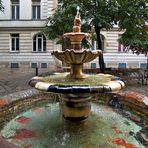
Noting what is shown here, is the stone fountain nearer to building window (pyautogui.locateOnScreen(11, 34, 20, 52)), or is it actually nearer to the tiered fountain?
the tiered fountain

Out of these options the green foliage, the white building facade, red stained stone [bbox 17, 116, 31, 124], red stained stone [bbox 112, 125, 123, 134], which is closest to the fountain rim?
red stained stone [bbox 112, 125, 123, 134]

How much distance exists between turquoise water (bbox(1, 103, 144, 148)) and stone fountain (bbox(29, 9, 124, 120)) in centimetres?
35

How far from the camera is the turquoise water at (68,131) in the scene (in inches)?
236

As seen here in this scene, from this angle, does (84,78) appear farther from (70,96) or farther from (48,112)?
(48,112)

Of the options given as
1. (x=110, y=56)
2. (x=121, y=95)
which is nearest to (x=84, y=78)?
(x=121, y=95)

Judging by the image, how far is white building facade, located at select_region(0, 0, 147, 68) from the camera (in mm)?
32875

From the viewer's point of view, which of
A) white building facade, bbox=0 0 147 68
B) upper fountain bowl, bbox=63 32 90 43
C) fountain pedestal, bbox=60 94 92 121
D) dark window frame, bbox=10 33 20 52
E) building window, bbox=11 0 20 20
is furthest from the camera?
building window, bbox=11 0 20 20

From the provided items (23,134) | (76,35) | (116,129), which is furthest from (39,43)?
(23,134)

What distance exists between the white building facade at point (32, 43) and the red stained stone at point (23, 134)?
26171 millimetres

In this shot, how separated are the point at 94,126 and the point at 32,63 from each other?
1042 inches

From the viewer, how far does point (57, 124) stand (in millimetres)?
7000

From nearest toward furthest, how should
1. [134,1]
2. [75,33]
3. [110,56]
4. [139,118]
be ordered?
[75,33]
[139,118]
[134,1]
[110,56]

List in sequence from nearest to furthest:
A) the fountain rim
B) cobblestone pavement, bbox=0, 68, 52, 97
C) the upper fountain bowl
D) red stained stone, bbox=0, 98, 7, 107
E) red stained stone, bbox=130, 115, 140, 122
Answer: the fountain rim
the upper fountain bowl
red stained stone, bbox=0, 98, 7, 107
red stained stone, bbox=130, 115, 140, 122
cobblestone pavement, bbox=0, 68, 52, 97

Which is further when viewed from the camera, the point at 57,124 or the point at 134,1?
the point at 134,1
